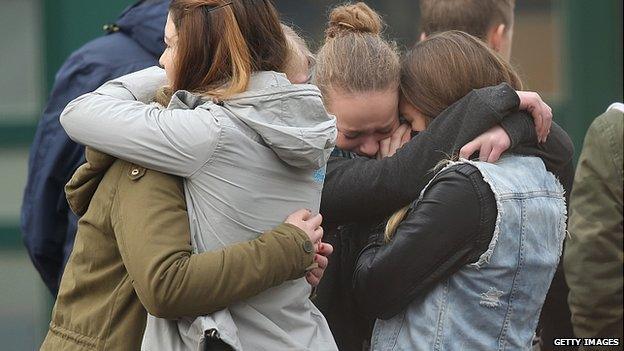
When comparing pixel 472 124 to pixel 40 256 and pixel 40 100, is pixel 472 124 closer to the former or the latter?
pixel 40 256

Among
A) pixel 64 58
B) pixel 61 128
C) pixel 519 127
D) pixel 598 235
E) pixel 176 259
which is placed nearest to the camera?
pixel 176 259

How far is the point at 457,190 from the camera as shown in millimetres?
2672

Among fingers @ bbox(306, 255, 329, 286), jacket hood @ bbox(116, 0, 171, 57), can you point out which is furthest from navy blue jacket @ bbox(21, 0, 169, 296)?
fingers @ bbox(306, 255, 329, 286)

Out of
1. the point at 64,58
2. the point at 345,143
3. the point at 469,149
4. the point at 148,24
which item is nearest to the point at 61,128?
the point at 148,24

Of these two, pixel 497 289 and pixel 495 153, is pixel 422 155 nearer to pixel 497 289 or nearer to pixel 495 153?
pixel 495 153

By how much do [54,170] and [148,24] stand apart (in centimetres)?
58

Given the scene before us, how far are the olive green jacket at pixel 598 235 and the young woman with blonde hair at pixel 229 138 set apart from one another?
1.05 metres

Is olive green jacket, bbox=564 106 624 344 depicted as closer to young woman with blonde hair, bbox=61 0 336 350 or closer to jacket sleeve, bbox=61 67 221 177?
young woman with blonde hair, bbox=61 0 336 350

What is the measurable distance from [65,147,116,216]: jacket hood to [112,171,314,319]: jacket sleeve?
0.33ft

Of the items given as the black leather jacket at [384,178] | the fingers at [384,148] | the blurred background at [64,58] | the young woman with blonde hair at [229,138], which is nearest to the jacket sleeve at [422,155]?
the black leather jacket at [384,178]

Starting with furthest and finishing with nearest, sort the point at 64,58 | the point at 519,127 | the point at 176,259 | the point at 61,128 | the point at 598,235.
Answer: the point at 64,58, the point at 61,128, the point at 598,235, the point at 519,127, the point at 176,259

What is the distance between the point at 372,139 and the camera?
2.95m

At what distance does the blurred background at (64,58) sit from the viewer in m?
5.50

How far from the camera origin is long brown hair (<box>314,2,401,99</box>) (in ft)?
9.43
